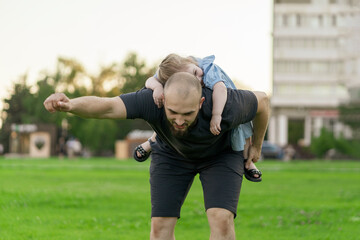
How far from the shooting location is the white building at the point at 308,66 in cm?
8106

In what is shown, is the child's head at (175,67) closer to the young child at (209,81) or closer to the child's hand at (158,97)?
the young child at (209,81)

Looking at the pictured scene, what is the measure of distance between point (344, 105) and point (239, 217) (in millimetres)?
66655

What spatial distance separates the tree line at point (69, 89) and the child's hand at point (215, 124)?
232 feet

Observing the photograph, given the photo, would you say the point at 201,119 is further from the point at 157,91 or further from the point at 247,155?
the point at 247,155

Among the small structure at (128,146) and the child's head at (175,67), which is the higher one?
the child's head at (175,67)

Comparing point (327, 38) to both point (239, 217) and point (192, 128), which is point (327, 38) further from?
point (192, 128)

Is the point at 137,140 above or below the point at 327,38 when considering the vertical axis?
below

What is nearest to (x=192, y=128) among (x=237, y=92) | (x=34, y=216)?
(x=237, y=92)

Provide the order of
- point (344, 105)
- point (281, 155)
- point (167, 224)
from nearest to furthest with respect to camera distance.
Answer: point (167, 224) < point (281, 155) < point (344, 105)

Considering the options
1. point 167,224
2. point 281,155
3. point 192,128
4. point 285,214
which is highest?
point 192,128

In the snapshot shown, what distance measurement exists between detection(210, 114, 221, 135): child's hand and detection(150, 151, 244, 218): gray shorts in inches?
20.9

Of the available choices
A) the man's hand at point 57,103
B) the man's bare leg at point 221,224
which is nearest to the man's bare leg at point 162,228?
the man's bare leg at point 221,224

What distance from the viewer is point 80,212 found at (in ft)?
36.7

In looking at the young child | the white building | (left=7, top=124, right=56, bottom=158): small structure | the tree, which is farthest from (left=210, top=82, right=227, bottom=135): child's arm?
the white building
